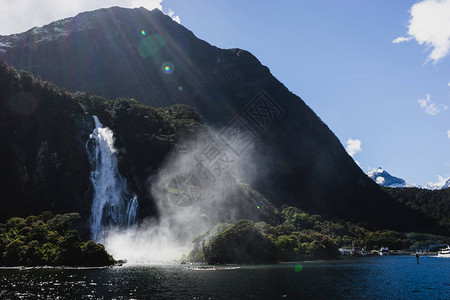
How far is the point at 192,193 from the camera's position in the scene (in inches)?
5271

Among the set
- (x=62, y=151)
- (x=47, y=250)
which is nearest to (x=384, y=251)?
(x=62, y=151)

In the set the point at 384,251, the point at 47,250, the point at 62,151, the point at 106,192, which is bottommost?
the point at 384,251

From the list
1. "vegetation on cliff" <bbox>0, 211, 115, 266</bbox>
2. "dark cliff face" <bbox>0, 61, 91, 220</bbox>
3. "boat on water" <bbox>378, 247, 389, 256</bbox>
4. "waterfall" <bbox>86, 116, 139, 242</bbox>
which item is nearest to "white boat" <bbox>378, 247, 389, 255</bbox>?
"boat on water" <bbox>378, 247, 389, 256</bbox>

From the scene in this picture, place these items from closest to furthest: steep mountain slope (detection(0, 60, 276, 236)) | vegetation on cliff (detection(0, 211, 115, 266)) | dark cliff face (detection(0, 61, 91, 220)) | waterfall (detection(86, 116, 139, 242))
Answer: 1. vegetation on cliff (detection(0, 211, 115, 266))
2. dark cliff face (detection(0, 61, 91, 220))
3. steep mountain slope (detection(0, 60, 276, 236))
4. waterfall (detection(86, 116, 139, 242))

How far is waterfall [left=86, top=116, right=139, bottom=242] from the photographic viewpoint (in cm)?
10425

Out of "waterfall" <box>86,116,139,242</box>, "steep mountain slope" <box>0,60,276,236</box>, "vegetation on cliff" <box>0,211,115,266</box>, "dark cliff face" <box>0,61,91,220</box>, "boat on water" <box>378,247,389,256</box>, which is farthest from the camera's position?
"boat on water" <box>378,247,389,256</box>

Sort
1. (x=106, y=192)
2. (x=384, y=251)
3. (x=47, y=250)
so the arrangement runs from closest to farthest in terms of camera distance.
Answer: (x=47, y=250), (x=106, y=192), (x=384, y=251)

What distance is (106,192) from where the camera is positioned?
112438 mm

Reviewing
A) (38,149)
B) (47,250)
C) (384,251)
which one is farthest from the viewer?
(384,251)

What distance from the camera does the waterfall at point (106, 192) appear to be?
4104 inches

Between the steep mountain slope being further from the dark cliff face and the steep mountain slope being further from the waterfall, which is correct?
the waterfall

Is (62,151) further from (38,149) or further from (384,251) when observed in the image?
(384,251)

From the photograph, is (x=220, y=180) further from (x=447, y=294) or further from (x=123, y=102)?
(x=447, y=294)

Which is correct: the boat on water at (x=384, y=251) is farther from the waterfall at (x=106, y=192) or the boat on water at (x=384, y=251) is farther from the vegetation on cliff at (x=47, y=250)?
the vegetation on cliff at (x=47, y=250)
